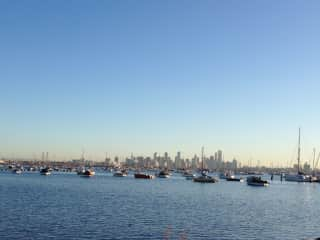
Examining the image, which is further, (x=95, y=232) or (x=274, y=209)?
(x=274, y=209)

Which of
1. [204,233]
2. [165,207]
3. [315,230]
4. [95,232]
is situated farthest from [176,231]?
[165,207]

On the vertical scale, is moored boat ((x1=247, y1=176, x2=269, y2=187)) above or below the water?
above

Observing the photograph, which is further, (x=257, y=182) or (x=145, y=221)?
(x=257, y=182)

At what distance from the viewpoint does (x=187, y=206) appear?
293 feet

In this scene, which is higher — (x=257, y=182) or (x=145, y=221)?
(x=257, y=182)

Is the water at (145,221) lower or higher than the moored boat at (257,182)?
lower

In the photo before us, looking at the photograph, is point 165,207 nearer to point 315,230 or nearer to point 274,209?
point 274,209

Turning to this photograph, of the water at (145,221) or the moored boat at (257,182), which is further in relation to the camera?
the moored boat at (257,182)

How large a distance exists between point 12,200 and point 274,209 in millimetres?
48137

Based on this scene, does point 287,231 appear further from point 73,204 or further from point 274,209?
point 73,204

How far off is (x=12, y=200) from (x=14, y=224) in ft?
109

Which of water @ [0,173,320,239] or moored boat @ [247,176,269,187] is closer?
water @ [0,173,320,239]

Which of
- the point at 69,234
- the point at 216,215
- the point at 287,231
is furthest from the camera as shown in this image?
the point at 216,215

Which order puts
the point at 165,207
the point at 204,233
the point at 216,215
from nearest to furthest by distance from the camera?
1. the point at 204,233
2. the point at 216,215
3. the point at 165,207
